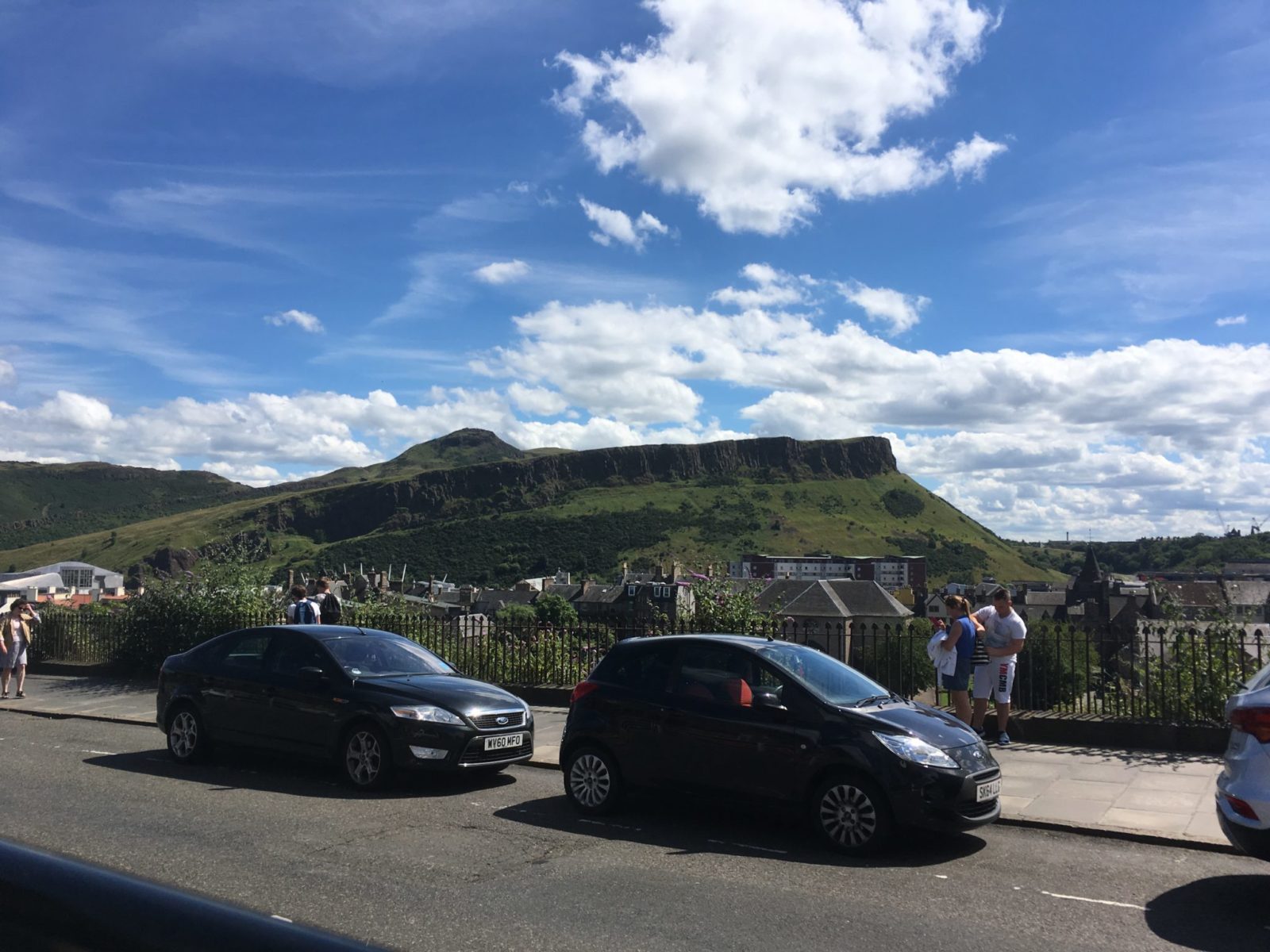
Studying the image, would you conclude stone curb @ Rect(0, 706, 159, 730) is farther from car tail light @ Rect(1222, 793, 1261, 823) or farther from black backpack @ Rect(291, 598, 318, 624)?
car tail light @ Rect(1222, 793, 1261, 823)

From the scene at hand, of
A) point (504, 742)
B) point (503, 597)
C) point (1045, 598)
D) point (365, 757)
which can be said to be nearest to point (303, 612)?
point (365, 757)

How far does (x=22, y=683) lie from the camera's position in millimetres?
17172

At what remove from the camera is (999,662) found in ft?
36.8

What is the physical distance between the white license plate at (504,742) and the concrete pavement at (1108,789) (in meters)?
1.12

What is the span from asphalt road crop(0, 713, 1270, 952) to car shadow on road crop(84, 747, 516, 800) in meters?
0.09

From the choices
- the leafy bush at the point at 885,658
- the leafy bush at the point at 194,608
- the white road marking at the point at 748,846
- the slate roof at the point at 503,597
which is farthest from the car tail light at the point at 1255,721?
the slate roof at the point at 503,597

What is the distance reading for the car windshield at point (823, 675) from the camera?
7863 millimetres

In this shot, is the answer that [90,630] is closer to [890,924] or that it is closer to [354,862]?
[354,862]

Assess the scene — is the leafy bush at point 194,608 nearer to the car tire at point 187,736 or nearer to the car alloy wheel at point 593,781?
the car tire at point 187,736

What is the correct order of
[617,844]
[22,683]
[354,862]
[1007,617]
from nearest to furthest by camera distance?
[354,862], [617,844], [1007,617], [22,683]

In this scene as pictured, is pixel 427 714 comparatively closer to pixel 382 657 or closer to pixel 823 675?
pixel 382 657

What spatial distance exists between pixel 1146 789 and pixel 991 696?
255 cm

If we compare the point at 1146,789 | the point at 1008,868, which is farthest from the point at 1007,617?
the point at 1008,868

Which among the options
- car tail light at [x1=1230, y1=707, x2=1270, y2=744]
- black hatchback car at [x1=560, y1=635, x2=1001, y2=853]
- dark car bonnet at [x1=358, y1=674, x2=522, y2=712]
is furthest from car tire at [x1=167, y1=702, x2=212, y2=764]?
car tail light at [x1=1230, y1=707, x2=1270, y2=744]
